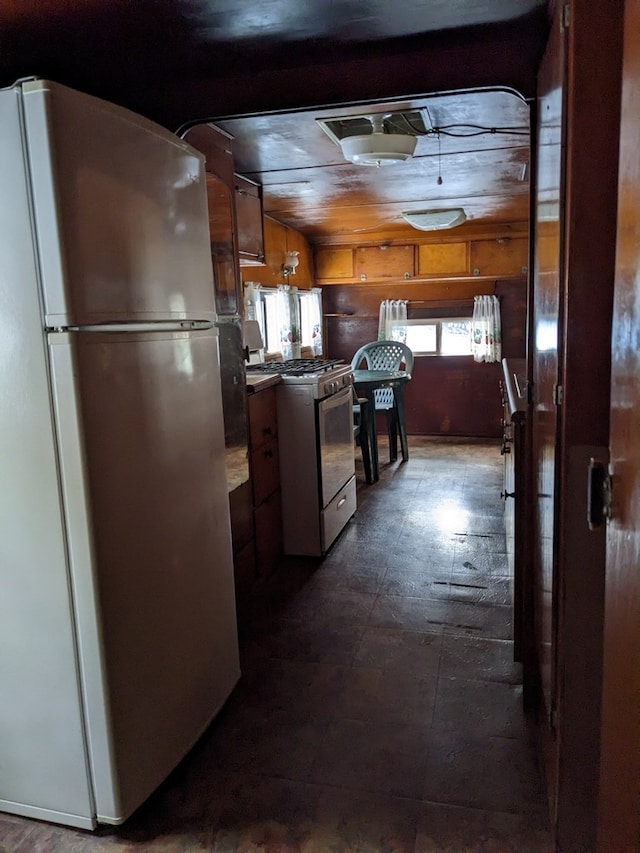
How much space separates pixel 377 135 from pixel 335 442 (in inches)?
63.2

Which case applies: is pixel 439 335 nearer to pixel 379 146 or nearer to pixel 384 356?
pixel 384 356

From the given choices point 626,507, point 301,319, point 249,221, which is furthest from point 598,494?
point 301,319

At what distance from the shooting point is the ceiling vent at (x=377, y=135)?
2596 mm

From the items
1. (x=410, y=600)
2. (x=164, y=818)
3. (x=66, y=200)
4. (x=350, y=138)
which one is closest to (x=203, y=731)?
(x=164, y=818)

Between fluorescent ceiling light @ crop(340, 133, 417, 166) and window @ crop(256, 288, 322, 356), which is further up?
fluorescent ceiling light @ crop(340, 133, 417, 166)

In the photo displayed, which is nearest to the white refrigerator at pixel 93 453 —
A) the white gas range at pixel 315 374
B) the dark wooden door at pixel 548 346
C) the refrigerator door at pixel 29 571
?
the refrigerator door at pixel 29 571

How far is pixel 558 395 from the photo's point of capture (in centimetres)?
127

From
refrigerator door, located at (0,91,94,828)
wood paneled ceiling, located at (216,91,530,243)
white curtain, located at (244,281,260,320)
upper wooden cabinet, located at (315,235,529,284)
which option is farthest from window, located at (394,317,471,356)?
refrigerator door, located at (0,91,94,828)

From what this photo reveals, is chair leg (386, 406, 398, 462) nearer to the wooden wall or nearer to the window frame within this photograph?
the wooden wall

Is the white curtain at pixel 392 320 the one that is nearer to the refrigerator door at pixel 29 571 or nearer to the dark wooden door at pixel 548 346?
the dark wooden door at pixel 548 346

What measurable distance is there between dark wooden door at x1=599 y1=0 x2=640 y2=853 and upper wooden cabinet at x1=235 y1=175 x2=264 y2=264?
2637mm

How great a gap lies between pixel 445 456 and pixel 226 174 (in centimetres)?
354

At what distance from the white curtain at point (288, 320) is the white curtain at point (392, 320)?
115 cm

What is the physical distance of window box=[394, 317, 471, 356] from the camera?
20.6ft
